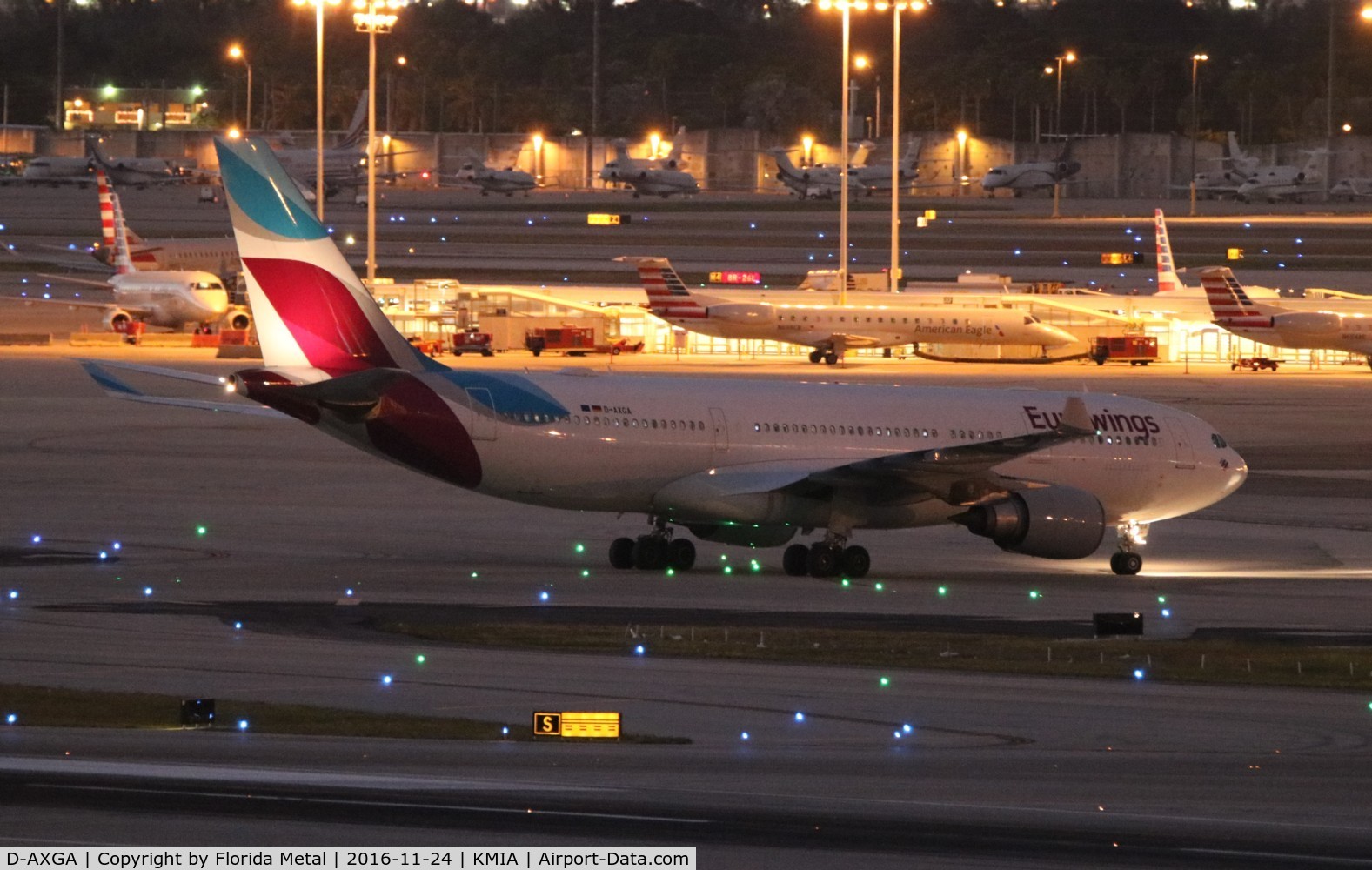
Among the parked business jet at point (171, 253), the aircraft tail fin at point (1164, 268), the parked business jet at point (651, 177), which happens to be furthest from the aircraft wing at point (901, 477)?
the parked business jet at point (651, 177)

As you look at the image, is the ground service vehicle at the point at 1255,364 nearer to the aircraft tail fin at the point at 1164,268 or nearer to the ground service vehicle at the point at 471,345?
the aircraft tail fin at the point at 1164,268

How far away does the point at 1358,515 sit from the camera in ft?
129

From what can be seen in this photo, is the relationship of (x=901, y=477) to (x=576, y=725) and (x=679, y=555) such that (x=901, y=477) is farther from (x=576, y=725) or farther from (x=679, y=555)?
(x=576, y=725)

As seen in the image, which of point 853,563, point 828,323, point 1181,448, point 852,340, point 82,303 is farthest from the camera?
point 82,303

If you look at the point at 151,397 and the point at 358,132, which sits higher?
the point at 358,132

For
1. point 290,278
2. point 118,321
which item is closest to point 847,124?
point 118,321

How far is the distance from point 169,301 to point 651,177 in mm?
73258

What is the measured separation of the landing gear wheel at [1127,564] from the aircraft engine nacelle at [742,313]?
45134 mm

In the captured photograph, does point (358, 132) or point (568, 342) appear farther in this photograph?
point (358, 132)

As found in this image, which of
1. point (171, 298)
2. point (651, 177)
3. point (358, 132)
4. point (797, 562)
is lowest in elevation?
point (797, 562)

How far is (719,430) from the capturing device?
1249 inches

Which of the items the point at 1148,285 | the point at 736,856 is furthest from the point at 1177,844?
the point at 1148,285

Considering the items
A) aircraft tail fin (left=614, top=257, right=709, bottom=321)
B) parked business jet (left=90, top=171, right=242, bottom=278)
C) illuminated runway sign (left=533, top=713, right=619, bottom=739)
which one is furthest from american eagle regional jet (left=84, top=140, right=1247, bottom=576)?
parked business jet (left=90, top=171, right=242, bottom=278)

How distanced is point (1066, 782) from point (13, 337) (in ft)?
228
